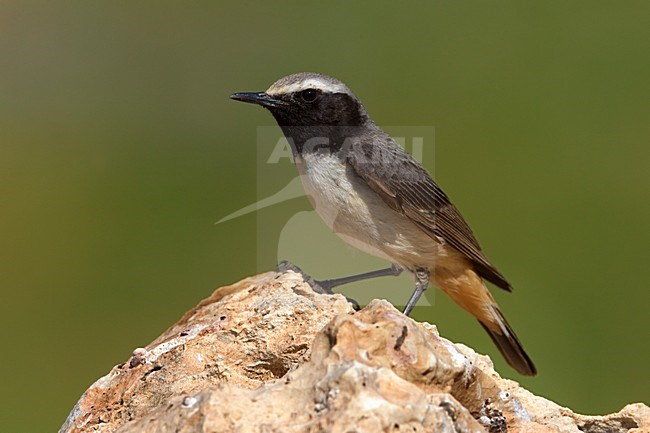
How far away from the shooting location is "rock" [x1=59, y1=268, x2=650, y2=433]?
10.6 ft

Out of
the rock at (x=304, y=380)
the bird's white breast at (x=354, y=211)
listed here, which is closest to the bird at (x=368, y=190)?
the bird's white breast at (x=354, y=211)

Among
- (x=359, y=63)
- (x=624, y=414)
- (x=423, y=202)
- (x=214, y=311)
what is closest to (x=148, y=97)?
(x=359, y=63)

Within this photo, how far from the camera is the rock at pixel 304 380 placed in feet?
10.6

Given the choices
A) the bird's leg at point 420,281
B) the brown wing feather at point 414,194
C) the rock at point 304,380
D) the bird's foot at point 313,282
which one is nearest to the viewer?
the rock at point 304,380

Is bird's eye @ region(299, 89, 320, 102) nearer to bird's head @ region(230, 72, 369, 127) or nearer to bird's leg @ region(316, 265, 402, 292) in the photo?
bird's head @ region(230, 72, 369, 127)

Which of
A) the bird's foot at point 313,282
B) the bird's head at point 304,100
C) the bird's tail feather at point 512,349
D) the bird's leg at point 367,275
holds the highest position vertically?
the bird's head at point 304,100

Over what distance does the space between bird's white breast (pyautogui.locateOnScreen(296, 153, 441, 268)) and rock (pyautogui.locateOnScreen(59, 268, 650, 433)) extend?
67 cm

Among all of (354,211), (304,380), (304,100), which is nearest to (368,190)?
(354,211)

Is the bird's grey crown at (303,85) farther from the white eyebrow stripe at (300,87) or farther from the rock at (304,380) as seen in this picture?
the rock at (304,380)

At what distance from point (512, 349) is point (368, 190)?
5.23ft

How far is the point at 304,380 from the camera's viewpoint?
3381 millimetres

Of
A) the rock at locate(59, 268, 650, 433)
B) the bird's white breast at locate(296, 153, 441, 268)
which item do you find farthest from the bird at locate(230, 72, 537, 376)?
the rock at locate(59, 268, 650, 433)

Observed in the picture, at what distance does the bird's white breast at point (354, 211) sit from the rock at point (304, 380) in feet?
2.20

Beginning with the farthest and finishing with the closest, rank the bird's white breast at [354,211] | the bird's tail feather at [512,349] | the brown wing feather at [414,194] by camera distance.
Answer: the bird's tail feather at [512,349] < the brown wing feather at [414,194] < the bird's white breast at [354,211]
